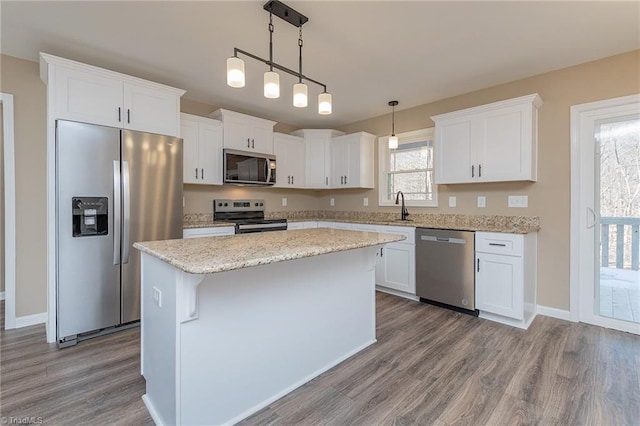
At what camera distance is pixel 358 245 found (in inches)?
69.2

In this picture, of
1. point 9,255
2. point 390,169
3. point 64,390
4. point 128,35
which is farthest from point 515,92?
point 9,255

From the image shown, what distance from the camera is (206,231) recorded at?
3.44 meters

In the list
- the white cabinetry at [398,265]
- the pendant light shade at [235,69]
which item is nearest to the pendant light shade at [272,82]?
the pendant light shade at [235,69]

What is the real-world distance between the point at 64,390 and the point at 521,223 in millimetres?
4197

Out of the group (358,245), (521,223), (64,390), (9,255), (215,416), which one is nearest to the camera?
(215,416)

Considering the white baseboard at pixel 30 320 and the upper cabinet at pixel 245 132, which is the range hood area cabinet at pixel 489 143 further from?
the white baseboard at pixel 30 320

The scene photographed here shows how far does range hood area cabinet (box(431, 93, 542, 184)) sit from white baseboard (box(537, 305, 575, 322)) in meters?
1.38

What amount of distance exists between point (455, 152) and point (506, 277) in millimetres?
1487

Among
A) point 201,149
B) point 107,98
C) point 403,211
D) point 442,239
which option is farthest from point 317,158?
point 107,98

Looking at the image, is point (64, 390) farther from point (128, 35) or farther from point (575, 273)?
point (575, 273)

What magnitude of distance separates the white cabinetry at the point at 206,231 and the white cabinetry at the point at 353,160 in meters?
1.93

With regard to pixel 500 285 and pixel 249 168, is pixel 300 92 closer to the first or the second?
pixel 249 168

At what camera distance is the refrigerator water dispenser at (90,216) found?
2500mm

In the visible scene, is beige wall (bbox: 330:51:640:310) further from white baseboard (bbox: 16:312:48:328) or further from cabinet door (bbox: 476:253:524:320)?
white baseboard (bbox: 16:312:48:328)
